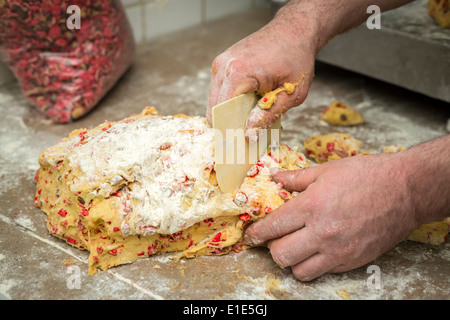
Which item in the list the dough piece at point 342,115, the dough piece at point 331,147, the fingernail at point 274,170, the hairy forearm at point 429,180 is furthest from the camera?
the dough piece at point 342,115

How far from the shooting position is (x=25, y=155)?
190cm

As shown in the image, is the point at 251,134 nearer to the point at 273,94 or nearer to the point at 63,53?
the point at 273,94

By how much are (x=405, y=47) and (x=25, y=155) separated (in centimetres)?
160

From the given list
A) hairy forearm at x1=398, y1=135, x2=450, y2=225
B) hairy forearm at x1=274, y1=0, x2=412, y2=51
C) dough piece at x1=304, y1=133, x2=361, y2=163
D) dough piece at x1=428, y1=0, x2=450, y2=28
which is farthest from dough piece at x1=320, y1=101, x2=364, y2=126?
hairy forearm at x1=398, y1=135, x2=450, y2=225

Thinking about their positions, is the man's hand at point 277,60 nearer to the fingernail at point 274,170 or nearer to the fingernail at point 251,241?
the fingernail at point 274,170

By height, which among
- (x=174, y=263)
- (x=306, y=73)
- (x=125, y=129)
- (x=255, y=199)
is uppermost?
(x=306, y=73)

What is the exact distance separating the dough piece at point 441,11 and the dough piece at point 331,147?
2.45ft

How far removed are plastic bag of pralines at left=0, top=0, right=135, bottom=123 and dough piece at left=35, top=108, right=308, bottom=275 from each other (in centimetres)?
69

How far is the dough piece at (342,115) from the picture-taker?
6.96 ft

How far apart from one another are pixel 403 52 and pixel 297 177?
110 cm

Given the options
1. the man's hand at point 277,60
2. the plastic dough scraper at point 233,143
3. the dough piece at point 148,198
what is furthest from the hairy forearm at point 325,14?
the dough piece at point 148,198

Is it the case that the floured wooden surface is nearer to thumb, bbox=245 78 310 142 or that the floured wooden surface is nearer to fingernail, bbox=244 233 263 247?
fingernail, bbox=244 233 263 247
